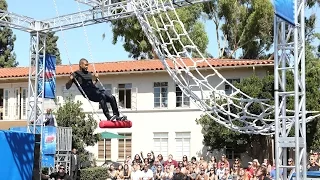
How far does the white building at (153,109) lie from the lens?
24266mm

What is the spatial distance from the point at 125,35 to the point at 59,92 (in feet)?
17.8

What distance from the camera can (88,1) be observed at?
14344 mm

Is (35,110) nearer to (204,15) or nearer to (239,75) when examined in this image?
(239,75)

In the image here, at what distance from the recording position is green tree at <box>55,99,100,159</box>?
911 inches

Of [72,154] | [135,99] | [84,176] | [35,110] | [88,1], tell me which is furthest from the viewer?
[135,99]

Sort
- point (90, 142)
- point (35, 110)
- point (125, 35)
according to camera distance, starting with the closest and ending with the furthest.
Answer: point (35, 110)
point (90, 142)
point (125, 35)

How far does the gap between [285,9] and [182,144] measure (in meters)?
16.1

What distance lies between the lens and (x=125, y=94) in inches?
1030

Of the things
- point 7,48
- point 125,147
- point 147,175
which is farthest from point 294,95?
point 7,48

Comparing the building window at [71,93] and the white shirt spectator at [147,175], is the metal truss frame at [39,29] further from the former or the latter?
the building window at [71,93]

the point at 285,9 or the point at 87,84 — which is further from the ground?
the point at 285,9

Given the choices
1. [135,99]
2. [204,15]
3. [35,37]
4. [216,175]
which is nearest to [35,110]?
[35,37]

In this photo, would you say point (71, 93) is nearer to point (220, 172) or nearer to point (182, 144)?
point (182, 144)

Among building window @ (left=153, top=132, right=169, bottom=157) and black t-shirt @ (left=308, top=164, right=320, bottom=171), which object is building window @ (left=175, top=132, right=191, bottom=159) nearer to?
building window @ (left=153, top=132, right=169, bottom=157)
